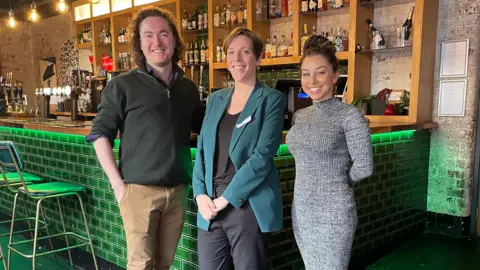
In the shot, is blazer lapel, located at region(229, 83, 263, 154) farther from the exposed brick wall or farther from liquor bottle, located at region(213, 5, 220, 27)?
liquor bottle, located at region(213, 5, 220, 27)

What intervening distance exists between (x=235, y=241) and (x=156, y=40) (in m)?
0.93

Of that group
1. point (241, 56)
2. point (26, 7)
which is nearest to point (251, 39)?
point (241, 56)

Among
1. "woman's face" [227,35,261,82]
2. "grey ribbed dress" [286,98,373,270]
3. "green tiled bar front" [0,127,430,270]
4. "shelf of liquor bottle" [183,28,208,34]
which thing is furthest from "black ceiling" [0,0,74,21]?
"grey ribbed dress" [286,98,373,270]

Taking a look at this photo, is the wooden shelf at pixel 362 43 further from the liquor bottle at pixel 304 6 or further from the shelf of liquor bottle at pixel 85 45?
the shelf of liquor bottle at pixel 85 45

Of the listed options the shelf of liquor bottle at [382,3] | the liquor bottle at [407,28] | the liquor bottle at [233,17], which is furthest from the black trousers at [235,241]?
the liquor bottle at [233,17]

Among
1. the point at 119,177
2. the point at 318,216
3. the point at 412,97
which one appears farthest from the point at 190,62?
the point at 318,216

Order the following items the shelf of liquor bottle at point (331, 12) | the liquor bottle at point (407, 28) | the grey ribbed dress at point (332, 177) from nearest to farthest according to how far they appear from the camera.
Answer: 1. the grey ribbed dress at point (332, 177)
2. the liquor bottle at point (407, 28)
3. the shelf of liquor bottle at point (331, 12)

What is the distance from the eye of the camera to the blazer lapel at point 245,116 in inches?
62.6

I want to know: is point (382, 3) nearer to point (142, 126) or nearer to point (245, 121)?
point (245, 121)

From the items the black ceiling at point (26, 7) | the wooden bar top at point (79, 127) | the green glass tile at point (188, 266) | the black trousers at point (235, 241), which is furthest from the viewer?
the black ceiling at point (26, 7)

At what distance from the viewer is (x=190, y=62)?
17.6ft

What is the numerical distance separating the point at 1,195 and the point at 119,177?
127 inches

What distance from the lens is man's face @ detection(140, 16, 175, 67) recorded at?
1.75m

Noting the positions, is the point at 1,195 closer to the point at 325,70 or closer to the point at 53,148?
the point at 53,148
